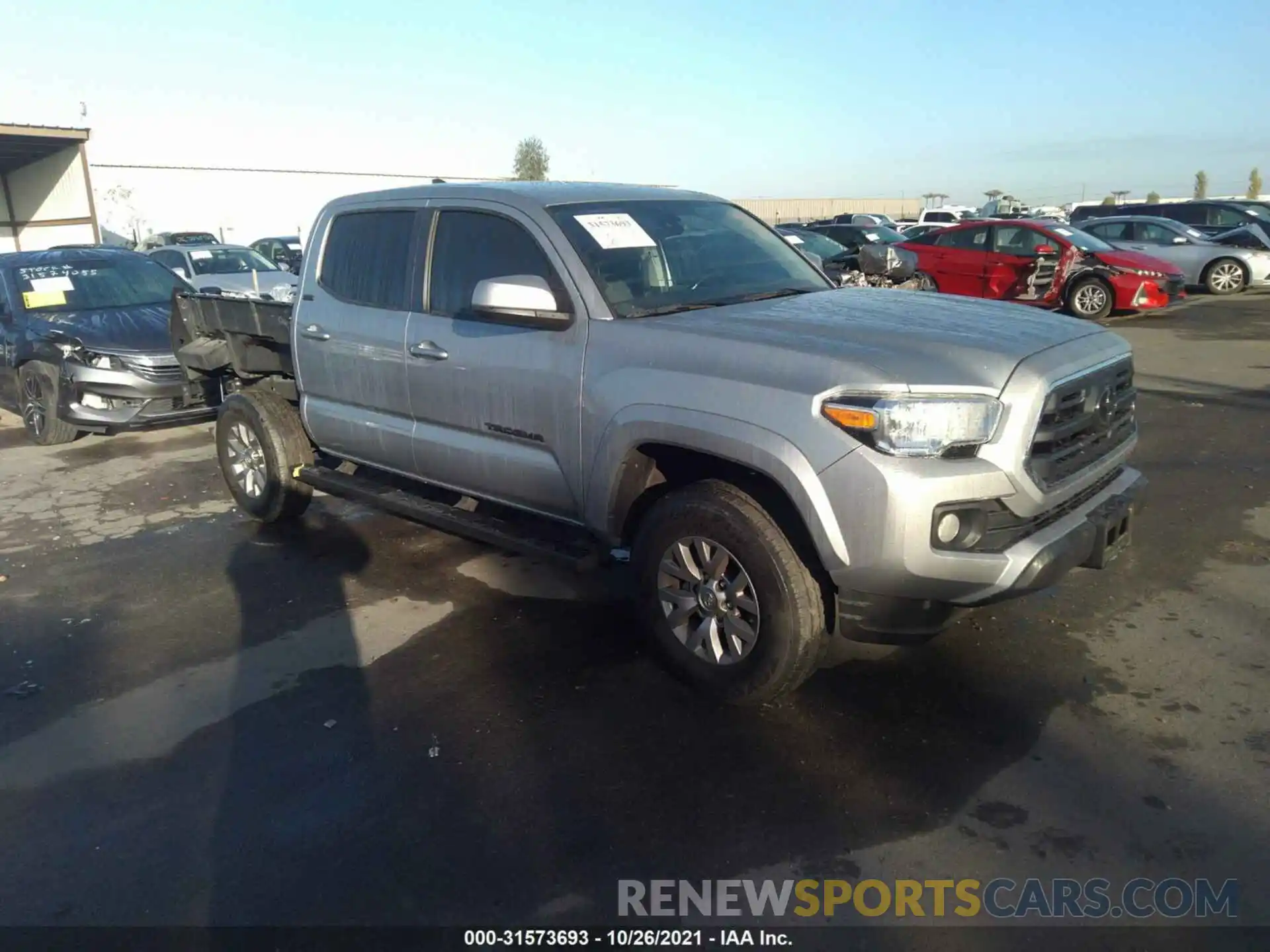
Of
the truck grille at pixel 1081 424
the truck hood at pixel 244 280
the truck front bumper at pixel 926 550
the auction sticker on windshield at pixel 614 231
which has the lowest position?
the truck front bumper at pixel 926 550

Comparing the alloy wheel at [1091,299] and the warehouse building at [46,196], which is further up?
the warehouse building at [46,196]

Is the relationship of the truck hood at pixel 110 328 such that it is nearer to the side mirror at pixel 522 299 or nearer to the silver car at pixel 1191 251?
the side mirror at pixel 522 299

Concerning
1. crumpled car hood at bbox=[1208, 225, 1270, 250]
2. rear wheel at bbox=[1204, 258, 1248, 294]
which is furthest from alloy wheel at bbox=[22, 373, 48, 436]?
crumpled car hood at bbox=[1208, 225, 1270, 250]

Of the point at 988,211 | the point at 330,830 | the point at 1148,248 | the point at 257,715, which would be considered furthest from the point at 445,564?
the point at 988,211

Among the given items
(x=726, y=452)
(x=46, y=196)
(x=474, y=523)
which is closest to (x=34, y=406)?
(x=474, y=523)

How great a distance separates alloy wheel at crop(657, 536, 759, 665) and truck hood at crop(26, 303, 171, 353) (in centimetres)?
632

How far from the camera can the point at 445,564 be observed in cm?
550

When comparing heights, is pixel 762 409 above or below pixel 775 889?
above

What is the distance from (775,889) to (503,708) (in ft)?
4.68

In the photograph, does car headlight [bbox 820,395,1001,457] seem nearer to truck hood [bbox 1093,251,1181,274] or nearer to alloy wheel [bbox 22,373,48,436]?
alloy wheel [bbox 22,373,48,436]

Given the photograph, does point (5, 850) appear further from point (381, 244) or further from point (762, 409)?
point (381, 244)

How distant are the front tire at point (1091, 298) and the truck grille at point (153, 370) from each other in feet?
42.1

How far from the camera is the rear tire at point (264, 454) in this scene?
5.99m

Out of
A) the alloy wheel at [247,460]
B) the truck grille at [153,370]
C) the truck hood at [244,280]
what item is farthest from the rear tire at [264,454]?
the truck hood at [244,280]
